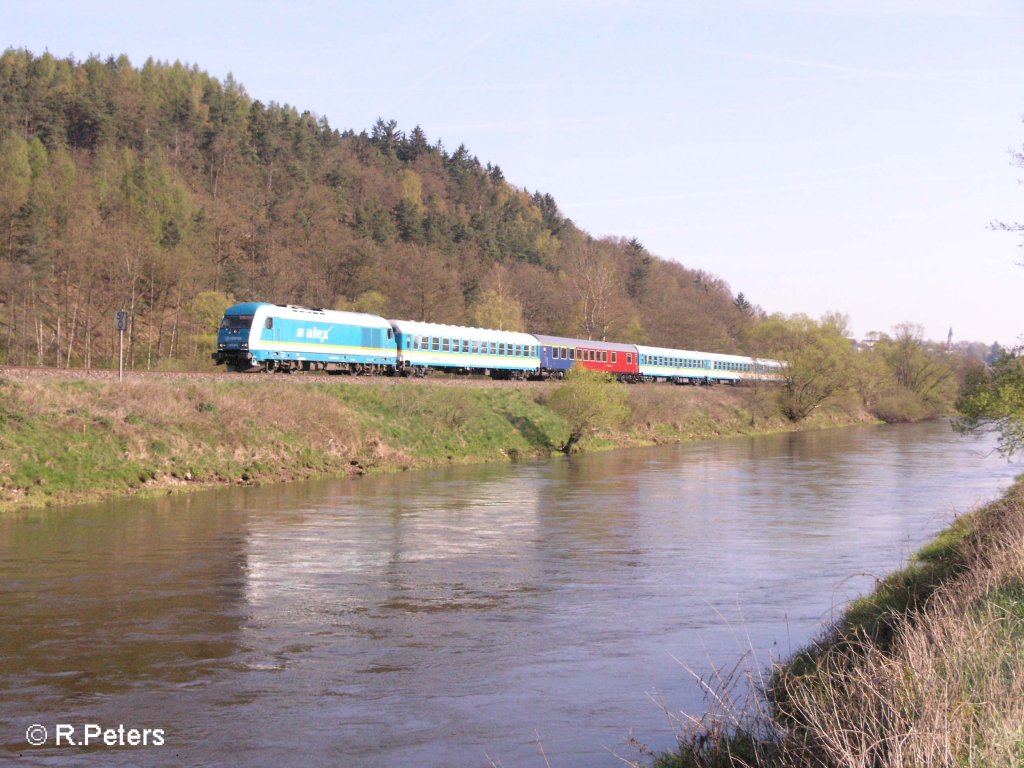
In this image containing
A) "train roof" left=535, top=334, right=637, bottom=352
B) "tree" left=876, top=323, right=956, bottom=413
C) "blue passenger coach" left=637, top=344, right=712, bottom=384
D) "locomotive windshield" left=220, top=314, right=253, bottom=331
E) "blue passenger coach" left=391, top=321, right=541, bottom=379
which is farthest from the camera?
"tree" left=876, top=323, right=956, bottom=413

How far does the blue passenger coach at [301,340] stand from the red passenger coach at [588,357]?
15.2m

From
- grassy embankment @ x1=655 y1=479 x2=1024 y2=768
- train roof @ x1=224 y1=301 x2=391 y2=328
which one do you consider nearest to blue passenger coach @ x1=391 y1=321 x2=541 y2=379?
train roof @ x1=224 y1=301 x2=391 y2=328

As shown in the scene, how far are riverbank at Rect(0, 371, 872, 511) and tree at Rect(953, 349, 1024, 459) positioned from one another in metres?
19.0

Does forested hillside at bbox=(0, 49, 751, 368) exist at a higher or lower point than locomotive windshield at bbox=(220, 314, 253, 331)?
higher

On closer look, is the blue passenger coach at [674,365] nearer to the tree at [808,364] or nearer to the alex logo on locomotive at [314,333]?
the tree at [808,364]

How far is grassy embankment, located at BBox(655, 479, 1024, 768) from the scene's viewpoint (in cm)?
633

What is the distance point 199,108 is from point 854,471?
4185 inches

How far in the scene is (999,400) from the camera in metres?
24.5

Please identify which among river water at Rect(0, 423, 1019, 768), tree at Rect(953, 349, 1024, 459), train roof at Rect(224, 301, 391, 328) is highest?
train roof at Rect(224, 301, 391, 328)

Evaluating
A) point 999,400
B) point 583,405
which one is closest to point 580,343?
point 583,405

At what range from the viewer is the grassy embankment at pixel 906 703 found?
6.33m

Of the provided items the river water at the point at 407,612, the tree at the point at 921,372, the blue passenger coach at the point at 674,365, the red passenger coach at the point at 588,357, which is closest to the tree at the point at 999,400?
the river water at the point at 407,612

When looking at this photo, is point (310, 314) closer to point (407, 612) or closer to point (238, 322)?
point (238, 322)

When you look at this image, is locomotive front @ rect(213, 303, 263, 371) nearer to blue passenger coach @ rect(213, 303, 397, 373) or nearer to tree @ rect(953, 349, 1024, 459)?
blue passenger coach @ rect(213, 303, 397, 373)
